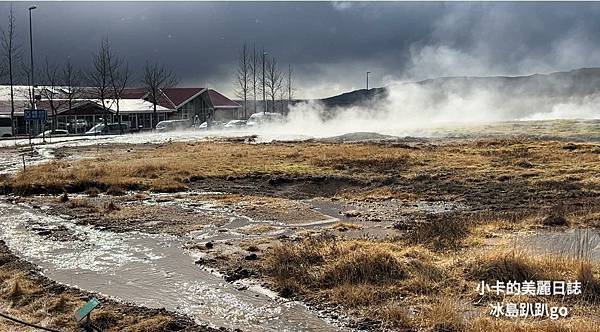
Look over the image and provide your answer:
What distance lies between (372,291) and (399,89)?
310ft

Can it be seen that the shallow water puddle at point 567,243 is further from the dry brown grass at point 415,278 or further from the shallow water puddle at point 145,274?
the shallow water puddle at point 145,274

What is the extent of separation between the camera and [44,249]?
12.8 metres

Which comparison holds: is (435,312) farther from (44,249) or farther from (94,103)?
(94,103)

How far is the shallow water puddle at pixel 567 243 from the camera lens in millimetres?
10799

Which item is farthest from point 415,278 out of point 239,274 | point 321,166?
point 321,166

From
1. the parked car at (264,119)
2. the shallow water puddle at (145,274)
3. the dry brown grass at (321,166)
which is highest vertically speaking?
the parked car at (264,119)

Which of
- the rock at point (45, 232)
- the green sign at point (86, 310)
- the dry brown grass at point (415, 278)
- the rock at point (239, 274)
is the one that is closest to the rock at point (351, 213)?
the dry brown grass at point (415, 278)

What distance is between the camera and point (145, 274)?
11.0m

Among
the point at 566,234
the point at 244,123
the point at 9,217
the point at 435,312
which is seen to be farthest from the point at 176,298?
the point at 244,123

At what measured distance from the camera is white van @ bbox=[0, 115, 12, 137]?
61656 mm

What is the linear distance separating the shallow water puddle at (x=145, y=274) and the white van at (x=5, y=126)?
50.8 meters

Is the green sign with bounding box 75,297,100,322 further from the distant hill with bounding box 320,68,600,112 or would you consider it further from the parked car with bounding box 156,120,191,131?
the distant hill with bounding box 320,68,600,112

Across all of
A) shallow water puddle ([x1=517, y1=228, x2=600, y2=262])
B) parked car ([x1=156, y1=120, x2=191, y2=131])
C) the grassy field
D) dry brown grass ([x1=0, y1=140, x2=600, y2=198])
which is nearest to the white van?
parked car ([x1=156, y1=120, x2=191, y2=131])

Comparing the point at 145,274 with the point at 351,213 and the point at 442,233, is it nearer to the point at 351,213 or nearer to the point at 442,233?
the point at 442,233
